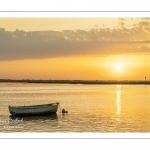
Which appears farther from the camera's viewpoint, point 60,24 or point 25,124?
point 25,124

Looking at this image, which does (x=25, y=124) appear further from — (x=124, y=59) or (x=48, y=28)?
(x=124, y=59)

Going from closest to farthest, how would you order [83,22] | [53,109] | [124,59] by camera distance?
[83,22] → [124,59] → [53,109]

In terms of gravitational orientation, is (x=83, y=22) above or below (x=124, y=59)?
above

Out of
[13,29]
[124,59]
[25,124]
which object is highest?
[13,29]

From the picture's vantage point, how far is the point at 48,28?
27.7 m

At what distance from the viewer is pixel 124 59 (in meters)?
Answer: 32.2

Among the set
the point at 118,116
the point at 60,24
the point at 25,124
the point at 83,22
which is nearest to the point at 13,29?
the point at 60,24
